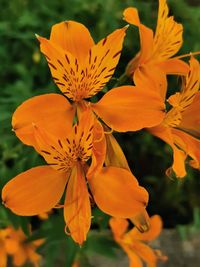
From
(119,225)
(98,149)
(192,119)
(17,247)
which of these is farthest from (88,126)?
(17,247)

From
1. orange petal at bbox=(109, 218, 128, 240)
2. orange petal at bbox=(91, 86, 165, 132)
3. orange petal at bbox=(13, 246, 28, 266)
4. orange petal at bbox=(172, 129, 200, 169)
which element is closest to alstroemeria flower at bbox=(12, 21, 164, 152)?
orange petal at bbox=(91, 86, 165, 132)

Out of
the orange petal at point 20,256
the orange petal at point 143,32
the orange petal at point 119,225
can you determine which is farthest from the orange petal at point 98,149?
the orange petal at point 20,256

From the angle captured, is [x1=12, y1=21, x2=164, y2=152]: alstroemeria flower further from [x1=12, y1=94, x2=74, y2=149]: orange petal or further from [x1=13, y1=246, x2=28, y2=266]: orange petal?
[x1=13, y1=246, x2=28, y2=266]: orange petal

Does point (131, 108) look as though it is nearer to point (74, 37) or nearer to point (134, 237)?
point (74, 37)

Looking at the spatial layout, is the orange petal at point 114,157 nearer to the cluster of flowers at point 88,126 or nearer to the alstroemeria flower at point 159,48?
the cluster of flowers at point 88,126

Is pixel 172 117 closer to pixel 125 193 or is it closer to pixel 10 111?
pixel 125 193
